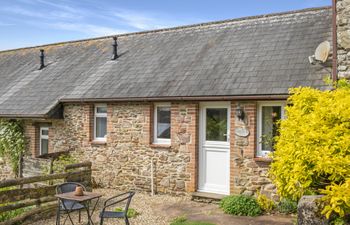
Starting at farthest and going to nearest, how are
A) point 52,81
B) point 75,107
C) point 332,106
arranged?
1. point 52,81
2. point 75,107
3. point 332,106

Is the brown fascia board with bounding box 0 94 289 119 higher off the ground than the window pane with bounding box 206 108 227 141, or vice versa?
the brown fascia board with bounding box 0 94 289 119

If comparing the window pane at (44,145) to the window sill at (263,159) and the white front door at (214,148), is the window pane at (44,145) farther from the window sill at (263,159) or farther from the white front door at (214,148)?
the window sill at (263,159)

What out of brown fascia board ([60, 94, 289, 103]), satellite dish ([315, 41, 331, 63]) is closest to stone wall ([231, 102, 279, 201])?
brown fascia board ([60, 94, 289, 103])

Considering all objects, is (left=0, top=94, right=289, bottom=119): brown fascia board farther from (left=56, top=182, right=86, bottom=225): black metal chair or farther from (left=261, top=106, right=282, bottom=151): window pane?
(left=56, top=182, right=86, bottom=225): black metal chair

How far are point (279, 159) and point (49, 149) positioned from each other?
386 inches

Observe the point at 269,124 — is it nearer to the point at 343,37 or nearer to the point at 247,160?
the point at 247,160

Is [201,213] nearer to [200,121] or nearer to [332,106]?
[200,121]

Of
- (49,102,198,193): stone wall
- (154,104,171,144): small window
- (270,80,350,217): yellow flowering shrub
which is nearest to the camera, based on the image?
(270,80,350,217): yellow flowering shrub

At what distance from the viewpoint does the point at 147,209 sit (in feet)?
32.2

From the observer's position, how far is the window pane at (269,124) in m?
9.98

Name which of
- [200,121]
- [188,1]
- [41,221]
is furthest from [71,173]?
[188,1]

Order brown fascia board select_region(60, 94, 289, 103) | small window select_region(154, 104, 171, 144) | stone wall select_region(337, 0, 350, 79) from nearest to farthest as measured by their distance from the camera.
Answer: stone wall select_region(337, 0, 350, 79) → brown fascia board select_region(60, 94, 289, 103) → small window select_region(154, 104, 171, 144)

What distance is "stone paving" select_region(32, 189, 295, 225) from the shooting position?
339 inches

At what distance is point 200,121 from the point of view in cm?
1102
